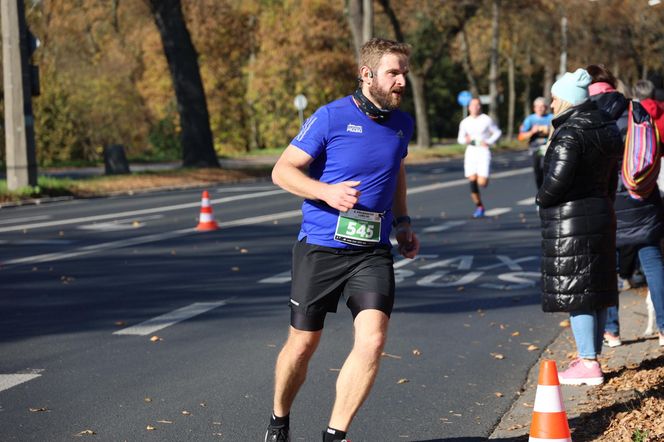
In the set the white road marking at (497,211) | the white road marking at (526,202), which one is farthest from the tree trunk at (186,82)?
the white road marking at (497,211)

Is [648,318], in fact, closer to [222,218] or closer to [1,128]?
[222,218]

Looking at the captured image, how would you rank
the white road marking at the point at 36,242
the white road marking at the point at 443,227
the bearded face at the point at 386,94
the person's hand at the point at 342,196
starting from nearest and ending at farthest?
1. the person's hand at the point at 342,196
2. the bearded face at the point at 386,94
3. the white road marking at the point at 36,242
4. the white road marking at the point at 443,227

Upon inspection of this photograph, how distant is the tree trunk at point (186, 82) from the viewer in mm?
33250

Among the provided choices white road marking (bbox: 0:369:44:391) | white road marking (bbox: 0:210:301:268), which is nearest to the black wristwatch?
white road marking (bbox: 0:369:44:391)

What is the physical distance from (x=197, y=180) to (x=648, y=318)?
932 inches

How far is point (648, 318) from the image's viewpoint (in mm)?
8508

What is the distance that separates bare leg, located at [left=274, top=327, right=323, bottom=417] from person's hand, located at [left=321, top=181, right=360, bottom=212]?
2.19 ft

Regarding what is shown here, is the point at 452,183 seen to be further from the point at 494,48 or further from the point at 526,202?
the point at 494,48

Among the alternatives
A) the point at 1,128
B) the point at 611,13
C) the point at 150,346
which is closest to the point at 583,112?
the point at 150,346

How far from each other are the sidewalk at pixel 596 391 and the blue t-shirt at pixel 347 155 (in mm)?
1383

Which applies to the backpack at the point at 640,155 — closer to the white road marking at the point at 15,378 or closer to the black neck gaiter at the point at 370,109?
the black neck gaiter at the point at 370,109

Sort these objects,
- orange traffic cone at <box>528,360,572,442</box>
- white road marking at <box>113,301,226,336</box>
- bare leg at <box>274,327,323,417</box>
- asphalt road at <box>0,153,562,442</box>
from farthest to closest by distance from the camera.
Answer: white road marking at <box>113,301,226,336</box>
asphalt road at <box>0,153,562,442</box>
bare leg at <box>274,327,323,417</box>
orange traffic cone at <box>528,360,572,442</box>

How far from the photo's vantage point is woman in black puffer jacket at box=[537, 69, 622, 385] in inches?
259

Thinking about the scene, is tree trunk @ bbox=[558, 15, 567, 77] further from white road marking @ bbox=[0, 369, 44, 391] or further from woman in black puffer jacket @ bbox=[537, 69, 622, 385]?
white road marking @ bbox=[0, 369, 44, 391]
